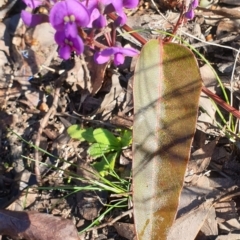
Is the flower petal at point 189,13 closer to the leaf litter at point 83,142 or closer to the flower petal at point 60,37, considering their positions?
the leaf litter at point 83,142

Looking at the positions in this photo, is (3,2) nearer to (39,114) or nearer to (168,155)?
(39,114)

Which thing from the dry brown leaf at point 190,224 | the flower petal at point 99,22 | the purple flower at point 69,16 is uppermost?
the purple flower at point 69,16

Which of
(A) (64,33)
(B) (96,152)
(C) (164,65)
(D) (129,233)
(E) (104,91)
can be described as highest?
(A) (64,33)

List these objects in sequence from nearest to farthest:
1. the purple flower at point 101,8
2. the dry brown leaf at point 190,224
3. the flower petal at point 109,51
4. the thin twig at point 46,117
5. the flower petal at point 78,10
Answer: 1. the flower petal at point 78,10
2. the purple flower at point 101,8
3. the flower petal at point 109,51
4. the dry brown leaf at point 190,224
5. the thin twig at point 46,117

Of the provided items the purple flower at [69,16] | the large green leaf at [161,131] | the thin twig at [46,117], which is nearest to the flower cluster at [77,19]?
the purple flower at [69,16]

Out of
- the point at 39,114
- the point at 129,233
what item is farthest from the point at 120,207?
the point at 39,114

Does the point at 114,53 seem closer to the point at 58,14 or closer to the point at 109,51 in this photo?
the point at 109,51

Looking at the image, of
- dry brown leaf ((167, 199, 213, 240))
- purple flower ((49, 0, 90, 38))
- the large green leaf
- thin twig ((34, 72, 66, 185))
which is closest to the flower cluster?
purple flower ((49, 0, 90, 38))

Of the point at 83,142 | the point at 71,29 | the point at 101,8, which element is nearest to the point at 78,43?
the point at 71,29
